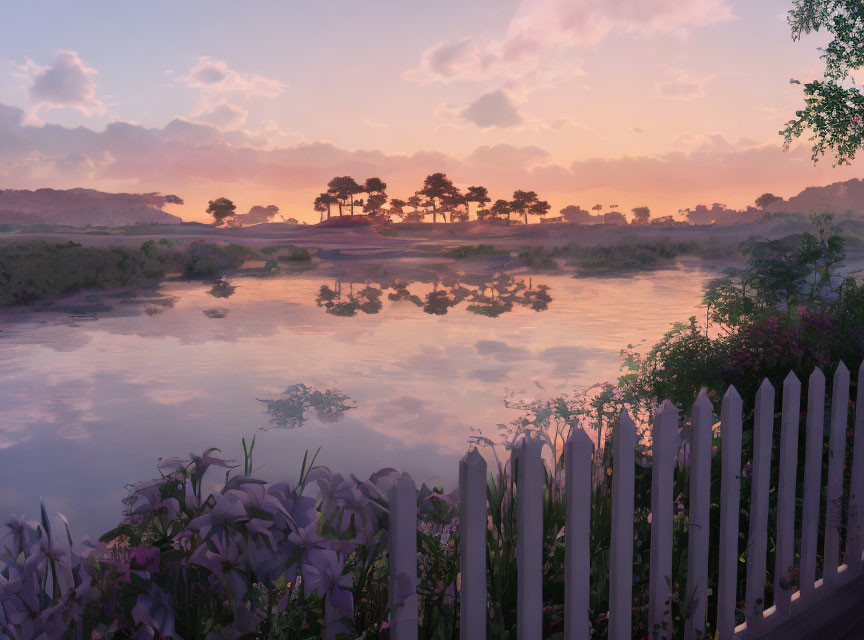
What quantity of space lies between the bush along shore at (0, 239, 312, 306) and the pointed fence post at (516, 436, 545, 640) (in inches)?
446

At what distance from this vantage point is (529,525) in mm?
2361

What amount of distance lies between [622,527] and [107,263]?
39.6 ft

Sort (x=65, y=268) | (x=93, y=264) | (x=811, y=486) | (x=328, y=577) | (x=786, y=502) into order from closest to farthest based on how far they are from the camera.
A: (x=328, y=577), (x=786, y=502), (x=811, y=486), (x=65, y=268), (x=93, y=264)

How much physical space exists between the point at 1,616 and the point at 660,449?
2239 mm

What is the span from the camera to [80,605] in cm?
183

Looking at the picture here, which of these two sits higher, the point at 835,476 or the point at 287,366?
the point at 835,476

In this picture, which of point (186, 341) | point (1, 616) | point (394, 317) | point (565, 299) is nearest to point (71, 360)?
point (186, 341)

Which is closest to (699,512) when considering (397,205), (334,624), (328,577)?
(334,624)

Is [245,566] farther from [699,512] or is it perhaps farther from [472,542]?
[699,512]

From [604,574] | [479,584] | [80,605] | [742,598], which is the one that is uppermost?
[80,605]

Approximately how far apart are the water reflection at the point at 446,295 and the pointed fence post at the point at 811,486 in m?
7.06

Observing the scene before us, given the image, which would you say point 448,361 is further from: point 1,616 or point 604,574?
point 1,616

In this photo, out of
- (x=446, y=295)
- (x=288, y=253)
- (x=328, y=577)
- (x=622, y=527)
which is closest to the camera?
(x=328, y=577)

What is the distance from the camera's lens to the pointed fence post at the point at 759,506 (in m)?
3.28
